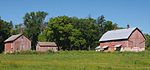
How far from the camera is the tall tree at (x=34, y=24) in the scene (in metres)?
135

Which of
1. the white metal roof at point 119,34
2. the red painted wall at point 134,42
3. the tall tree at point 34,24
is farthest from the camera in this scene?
the tall tree at point 34,24

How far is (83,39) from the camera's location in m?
123

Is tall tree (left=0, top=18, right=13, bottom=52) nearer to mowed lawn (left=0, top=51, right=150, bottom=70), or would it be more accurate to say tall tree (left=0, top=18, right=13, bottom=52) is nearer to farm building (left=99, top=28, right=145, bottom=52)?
farm building (left=99, top=28, right=145, bottom=52)

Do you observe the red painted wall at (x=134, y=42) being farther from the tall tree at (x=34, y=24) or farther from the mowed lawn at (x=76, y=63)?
the mowed lawn at (x=76, y=63)

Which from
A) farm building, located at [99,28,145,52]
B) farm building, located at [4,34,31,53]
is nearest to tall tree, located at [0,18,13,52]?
farm building, located at [4,34,31,53]

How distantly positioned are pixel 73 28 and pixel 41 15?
27.8 m

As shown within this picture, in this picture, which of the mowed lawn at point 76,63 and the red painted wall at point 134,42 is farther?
the red painted wall at point 134,42

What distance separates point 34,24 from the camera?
463 ft

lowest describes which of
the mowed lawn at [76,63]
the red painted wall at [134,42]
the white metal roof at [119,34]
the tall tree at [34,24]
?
the mowed lawn at [76,63]

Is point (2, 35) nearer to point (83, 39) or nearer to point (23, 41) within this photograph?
point (23, 41)

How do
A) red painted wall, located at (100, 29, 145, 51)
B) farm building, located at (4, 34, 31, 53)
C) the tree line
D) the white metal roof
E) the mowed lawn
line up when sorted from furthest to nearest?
1. the tree line
2. farm building, located at (4, 34, 31, 53)
3. the white metal roof
4. red painted wall, located at (100, 29, 145, 51)
5. the mowed lawn

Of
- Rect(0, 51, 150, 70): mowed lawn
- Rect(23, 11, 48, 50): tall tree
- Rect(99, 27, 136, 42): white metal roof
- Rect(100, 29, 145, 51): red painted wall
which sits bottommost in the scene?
Rect(0, 51, 150, 70): mowed lawn

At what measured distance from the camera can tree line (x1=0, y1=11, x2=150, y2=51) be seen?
120875 millimetres

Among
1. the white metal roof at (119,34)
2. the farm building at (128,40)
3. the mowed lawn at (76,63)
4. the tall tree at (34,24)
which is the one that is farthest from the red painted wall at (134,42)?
the mowed lawn at (76,63)
